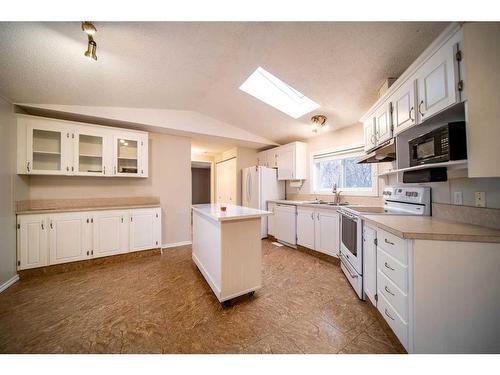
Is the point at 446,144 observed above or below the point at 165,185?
above

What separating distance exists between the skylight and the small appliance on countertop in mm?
1696

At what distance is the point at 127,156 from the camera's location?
10.3 feet

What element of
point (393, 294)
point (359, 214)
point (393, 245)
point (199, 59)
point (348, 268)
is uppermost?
point (199, 59)

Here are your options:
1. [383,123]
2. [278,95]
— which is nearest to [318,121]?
[278,95]

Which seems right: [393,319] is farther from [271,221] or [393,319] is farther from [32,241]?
[32,241]

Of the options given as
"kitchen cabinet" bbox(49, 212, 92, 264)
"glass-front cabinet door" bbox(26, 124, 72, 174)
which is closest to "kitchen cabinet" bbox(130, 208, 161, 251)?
"kitchen cabinet" bbox(49, 212, 92, 264)

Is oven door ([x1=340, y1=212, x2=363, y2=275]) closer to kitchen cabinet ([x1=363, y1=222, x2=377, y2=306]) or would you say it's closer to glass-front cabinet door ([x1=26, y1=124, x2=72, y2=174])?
kitchen cabinet ([x1=363, y1=222, x2=377, y2=306])

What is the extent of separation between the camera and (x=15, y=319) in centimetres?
158

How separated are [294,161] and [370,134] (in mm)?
1681

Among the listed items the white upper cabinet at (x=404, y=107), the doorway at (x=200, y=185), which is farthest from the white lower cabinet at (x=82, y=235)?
the doorway at (x=200, y=185)

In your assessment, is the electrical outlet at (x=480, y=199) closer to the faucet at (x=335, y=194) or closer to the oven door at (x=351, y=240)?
the oven door at (x=351, y=240)

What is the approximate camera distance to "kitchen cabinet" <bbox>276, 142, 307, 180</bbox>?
3.87m

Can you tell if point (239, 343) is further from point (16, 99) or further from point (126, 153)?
point (16, 99)
